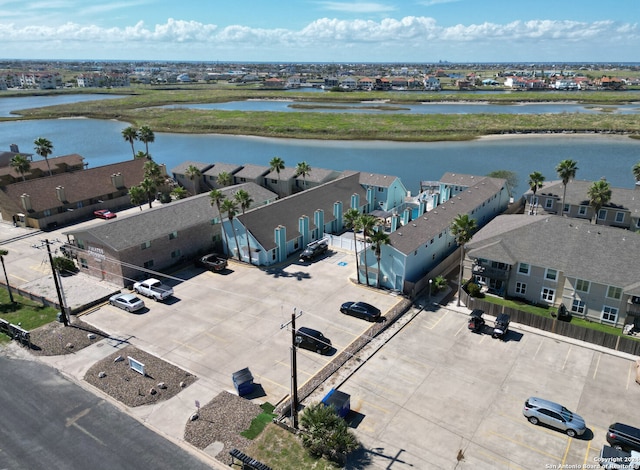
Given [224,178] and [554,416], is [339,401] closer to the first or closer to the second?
[554,416]

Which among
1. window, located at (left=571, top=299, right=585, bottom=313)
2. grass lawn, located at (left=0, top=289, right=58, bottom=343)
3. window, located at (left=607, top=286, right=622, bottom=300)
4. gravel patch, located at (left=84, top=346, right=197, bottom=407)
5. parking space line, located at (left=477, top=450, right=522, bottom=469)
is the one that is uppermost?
window, located at (left=607, top=286, right=622, bottom=300)

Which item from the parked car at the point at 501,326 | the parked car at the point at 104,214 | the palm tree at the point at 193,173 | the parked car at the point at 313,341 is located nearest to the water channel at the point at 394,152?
the palm tree at the point at 193,173

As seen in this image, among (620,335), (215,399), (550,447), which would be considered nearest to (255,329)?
(215,399)

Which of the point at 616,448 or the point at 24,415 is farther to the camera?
the point at 24,415

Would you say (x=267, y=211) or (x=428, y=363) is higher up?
(x=267, y=211)

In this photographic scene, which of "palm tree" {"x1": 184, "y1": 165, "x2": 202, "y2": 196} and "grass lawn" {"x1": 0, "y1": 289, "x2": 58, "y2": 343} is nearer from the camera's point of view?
"grass lawn" {"x1": 0, "y1": 289, "x2": 58, "y2": 343}

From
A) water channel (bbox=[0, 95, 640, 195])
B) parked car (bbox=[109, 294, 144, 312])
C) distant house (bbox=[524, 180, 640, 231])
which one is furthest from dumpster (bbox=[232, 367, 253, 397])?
water channel (bbox=[0, 95, 640, 195])

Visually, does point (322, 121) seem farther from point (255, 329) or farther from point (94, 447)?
point (94, 447)

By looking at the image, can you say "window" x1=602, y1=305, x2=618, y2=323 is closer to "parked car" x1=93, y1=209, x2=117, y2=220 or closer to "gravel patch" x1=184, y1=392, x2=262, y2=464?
"gravel patch" x1=184, y1=392, x2=262, y2=464
